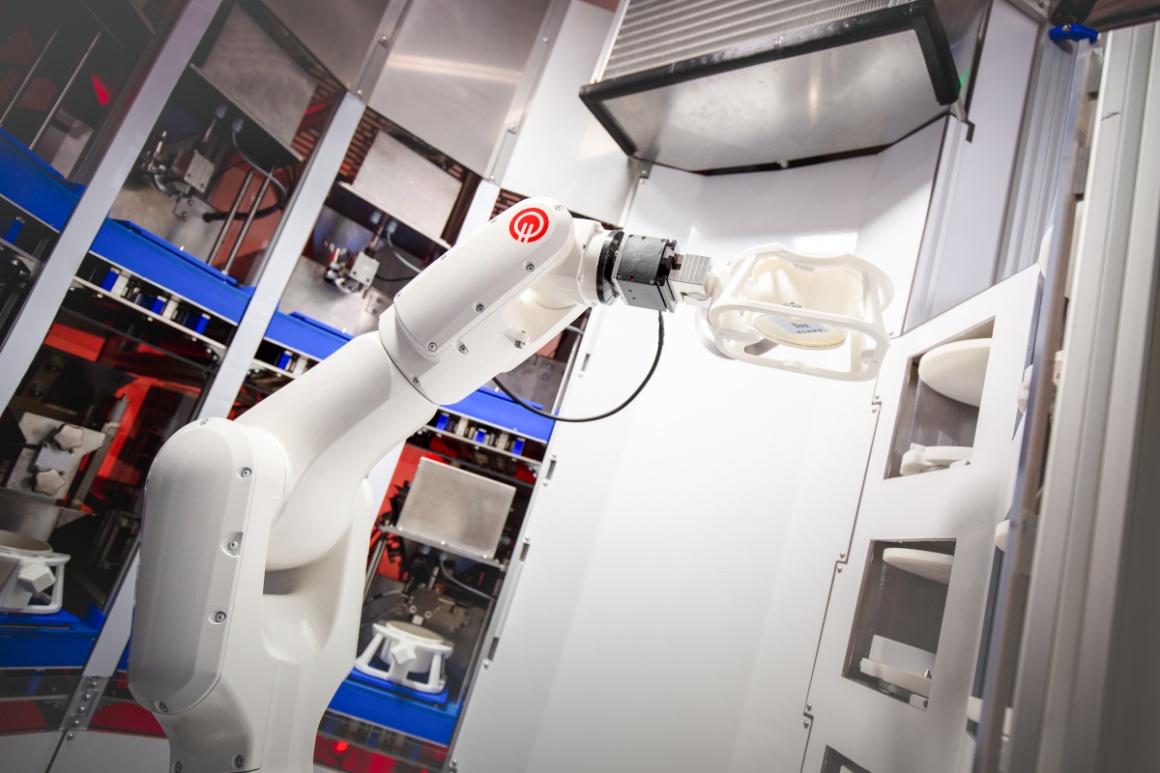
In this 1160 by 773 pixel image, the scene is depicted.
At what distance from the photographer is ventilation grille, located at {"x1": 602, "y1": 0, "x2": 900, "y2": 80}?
265cm

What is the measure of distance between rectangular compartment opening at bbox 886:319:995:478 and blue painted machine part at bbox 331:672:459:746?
7.53ft

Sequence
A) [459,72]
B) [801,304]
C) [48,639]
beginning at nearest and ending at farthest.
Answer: [801,304] → [48,639] → [459,72]

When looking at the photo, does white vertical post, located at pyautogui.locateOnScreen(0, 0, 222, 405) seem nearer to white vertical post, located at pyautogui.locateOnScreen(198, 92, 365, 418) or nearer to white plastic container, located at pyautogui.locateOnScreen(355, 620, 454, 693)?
white vertical post, located at pyautogui.locateOnScreen(198, 92, 365, 418)

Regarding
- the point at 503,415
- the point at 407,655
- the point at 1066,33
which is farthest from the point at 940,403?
the point at 407,655

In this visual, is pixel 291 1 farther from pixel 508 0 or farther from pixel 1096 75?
pixel 1096 75

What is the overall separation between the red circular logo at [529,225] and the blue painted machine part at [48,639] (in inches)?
98.1

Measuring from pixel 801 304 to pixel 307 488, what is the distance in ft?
3.34

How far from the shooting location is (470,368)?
1.34 metres

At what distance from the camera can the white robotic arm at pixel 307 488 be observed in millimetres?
1126

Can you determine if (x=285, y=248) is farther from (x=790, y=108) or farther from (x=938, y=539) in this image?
(x=938, y=539)

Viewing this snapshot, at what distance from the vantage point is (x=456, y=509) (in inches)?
131

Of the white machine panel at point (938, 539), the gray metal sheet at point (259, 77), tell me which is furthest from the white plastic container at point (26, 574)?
the white machine panel at point (938, 539)

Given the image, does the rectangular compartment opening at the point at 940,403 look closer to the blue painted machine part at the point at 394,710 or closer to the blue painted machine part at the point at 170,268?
A: the blue painted machine part at the point at 394,710

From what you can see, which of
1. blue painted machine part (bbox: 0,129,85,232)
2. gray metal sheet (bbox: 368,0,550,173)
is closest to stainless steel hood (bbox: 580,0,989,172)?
gray metal sheet (bbox: 368,0,550,173)
